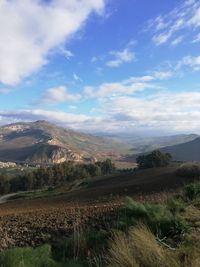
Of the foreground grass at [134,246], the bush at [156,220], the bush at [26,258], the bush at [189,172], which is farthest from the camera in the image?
the bush at [189,172]

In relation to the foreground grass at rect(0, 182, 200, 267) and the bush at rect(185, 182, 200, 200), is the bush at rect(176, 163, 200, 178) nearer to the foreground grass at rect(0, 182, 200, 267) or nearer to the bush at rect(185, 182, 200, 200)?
the bush at rect(185, 182, 200, 200)

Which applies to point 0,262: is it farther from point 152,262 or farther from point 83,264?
point 152,262

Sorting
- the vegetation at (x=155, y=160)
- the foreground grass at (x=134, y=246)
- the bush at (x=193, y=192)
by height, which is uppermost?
the vegetation at (x=155, y=160)

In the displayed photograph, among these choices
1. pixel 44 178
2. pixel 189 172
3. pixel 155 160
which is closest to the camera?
pixel 189 172

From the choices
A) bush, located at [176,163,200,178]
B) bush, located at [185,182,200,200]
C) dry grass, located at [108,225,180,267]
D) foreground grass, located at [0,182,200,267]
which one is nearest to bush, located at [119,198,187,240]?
foreground grass, located at [0,182,200,267]

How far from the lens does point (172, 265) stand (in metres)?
6.10

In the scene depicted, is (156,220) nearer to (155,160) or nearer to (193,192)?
(193,192)

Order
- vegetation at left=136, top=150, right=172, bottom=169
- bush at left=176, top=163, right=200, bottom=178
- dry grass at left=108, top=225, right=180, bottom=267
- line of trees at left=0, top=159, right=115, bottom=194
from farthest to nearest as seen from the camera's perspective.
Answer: line of trees at left=0, top=159, right=115, bottom=194 → vegetation at left=136, top=150, right=172, bottom=169 → bush at left=176, top=163, right=200, bottom=178 → dry grass at left=108, top=225, right=180, bottom=267

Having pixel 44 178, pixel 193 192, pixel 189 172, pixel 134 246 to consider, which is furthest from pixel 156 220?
pixel 44 178

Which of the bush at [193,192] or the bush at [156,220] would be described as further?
the bush at [193,192]

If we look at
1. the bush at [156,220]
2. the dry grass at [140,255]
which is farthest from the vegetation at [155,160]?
the dry grass at [140,255]

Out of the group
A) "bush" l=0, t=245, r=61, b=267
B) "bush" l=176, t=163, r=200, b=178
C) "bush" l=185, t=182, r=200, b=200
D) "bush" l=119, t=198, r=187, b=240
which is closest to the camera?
"bush" l=0, t=245, r=61, b=267

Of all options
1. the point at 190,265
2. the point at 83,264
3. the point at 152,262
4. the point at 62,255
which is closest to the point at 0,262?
the point at 83,264

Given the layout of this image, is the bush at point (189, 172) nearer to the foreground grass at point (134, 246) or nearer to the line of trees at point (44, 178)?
the foreground grass at point (134, 246)
